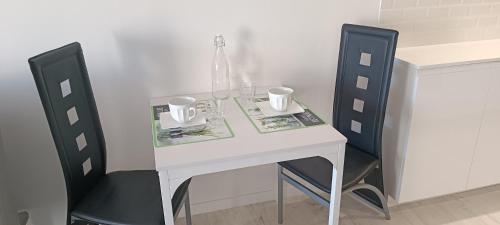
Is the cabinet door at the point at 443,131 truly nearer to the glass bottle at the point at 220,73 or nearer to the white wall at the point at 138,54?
the white wall at the point at 138,54

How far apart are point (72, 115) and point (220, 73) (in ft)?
2.29

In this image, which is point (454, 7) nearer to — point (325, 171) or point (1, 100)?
point (325, 171)

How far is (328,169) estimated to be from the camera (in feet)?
6.15

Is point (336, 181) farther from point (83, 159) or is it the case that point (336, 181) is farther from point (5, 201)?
point (5, 201)

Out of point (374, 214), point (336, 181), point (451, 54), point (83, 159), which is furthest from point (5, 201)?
point (451, 54)

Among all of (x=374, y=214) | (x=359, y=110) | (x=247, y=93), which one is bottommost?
(x=374, y=214)

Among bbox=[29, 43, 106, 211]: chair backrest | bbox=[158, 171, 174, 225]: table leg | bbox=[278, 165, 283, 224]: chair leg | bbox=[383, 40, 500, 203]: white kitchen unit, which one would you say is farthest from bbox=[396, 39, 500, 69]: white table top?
bbox=[29, 43, 106, 211]: chair backrest

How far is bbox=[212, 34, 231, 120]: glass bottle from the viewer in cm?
193

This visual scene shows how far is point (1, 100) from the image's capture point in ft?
5.95

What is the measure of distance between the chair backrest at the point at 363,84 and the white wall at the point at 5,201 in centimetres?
155

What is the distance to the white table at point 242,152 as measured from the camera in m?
1.40

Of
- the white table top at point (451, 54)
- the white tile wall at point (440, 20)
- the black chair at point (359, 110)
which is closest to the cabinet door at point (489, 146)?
the white table top at point (451, 54)

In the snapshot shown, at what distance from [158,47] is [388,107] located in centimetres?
121

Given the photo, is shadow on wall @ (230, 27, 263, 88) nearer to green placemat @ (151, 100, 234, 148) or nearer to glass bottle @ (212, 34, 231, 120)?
glass bottle @ (212, 34, 231, 120)
